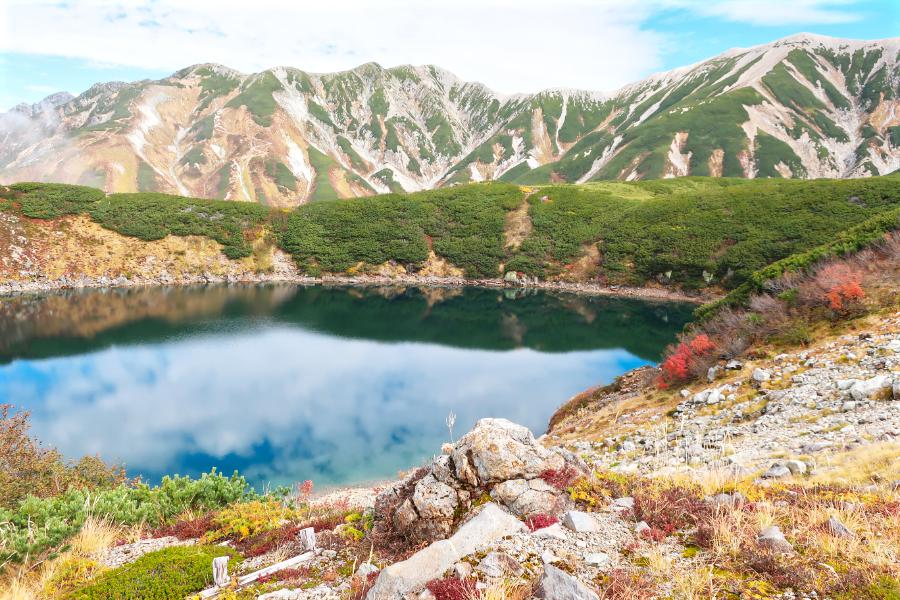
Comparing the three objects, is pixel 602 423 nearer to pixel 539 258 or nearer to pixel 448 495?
pixel 448 495

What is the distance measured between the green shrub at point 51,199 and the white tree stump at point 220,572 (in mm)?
95054

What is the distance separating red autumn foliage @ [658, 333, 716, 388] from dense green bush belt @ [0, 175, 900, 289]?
2159 inches

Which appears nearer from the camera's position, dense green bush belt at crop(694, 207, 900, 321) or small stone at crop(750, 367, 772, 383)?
small stone at crop(750, 367, 772, 383)

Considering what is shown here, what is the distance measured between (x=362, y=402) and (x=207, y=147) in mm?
210684

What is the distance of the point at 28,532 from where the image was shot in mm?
7730

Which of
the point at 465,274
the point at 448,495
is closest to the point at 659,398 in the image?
the point at 448,495

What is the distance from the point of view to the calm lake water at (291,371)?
948 inches

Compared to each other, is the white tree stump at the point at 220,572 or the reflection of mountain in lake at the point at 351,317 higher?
the white tree stump at the point at 220,572

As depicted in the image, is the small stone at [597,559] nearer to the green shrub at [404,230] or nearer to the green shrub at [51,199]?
the green shrub at [404,230]

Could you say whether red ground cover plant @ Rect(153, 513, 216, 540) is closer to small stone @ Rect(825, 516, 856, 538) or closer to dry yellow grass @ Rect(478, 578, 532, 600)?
dry yellow grass @ Rect(478, 578, 532, 600)

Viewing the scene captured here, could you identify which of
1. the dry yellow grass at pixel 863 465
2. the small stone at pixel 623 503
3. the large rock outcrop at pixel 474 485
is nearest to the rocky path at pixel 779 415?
the dry yellow grass at pixel 863 465

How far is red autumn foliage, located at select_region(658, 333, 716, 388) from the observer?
21734 mm

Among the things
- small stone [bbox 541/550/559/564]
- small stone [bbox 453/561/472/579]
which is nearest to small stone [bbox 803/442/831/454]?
small stone [bbox 541/550/559/564]

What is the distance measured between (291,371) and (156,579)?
31807 mm
